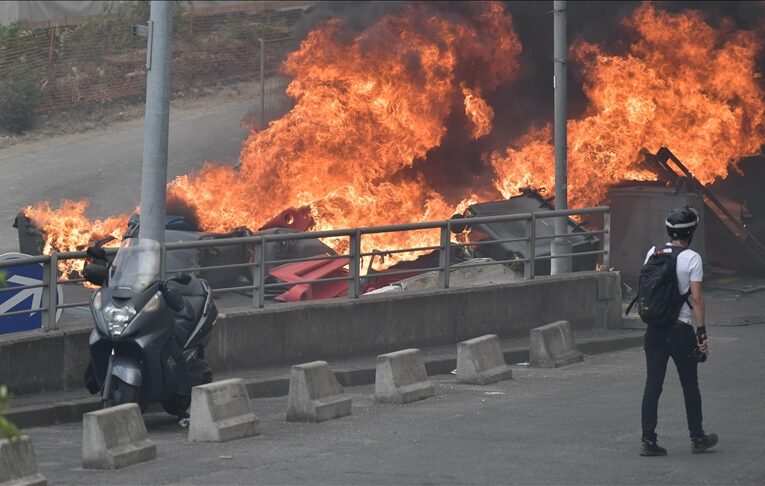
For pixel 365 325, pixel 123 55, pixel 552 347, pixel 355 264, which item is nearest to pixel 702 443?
pixel 552 347

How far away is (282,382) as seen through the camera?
43.2 feet

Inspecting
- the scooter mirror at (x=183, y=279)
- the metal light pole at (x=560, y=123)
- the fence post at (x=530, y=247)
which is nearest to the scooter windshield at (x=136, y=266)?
the scooter mirror at (x=183, y=279)

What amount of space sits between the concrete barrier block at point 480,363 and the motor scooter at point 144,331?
9.59ft

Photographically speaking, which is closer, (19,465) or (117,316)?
(19,465)

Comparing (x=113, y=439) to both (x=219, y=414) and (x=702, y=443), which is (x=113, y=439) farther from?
(x=702, y=443)

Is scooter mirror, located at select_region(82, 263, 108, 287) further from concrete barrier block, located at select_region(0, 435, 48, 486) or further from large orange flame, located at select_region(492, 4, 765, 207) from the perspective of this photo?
large orange flame, located at select_region(492, 4, 765, 207)

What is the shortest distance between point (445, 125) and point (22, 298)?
12.6 m

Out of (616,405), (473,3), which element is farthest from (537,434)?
(473,3)

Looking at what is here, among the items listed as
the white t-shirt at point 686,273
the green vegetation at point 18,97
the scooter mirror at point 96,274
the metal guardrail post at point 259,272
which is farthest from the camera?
the green vegetation at point 18,97

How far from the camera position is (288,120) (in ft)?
74.0

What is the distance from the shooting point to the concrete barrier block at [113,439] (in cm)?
951

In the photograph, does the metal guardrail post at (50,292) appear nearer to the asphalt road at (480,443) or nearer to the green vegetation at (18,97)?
the asphalt road at (480,443)

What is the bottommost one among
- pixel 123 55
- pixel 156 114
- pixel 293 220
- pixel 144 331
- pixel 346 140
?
pixel 144 331

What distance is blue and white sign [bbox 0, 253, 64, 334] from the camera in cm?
1206
